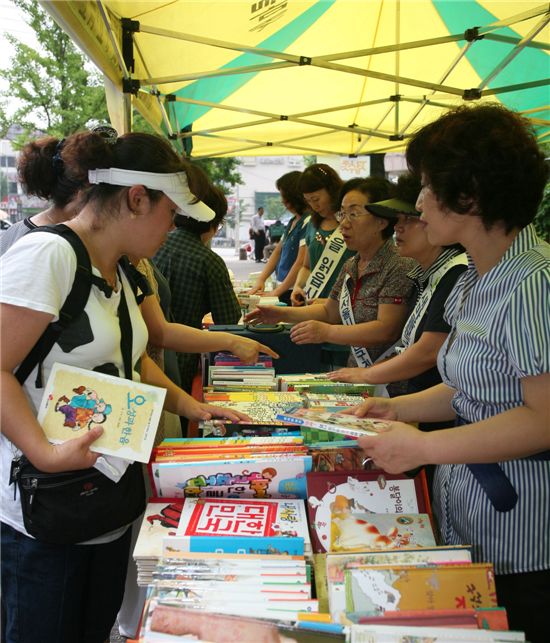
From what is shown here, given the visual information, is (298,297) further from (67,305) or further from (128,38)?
(67,305)

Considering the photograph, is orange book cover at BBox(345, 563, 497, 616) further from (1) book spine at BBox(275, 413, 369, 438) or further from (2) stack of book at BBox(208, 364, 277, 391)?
(2) stack of book at BBox(208, 364, 277, 391)

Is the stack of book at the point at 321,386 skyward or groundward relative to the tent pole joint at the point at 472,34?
groundward

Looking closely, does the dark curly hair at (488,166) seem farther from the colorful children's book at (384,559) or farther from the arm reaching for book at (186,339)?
the arm reaching for book at (186,339)

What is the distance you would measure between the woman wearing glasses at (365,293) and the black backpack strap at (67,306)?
4.47 ft

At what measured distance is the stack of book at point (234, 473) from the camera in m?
1.42

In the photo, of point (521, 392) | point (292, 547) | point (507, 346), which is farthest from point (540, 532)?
point (292, 547)

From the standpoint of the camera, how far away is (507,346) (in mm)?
1194

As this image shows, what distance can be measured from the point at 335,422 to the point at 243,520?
31cm

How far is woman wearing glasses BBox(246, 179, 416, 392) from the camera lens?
2.58m

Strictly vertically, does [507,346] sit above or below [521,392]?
above

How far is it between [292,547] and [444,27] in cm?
478

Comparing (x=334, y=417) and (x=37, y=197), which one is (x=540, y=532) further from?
(x=37, y=197)

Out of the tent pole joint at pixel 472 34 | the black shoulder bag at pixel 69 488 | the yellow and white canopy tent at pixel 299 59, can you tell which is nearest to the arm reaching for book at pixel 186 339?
the black shoulder bag at pixel 69 488

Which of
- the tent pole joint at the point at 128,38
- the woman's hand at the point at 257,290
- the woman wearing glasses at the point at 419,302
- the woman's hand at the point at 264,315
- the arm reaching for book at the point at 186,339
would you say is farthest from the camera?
the woman's hand at the point at 257,290
